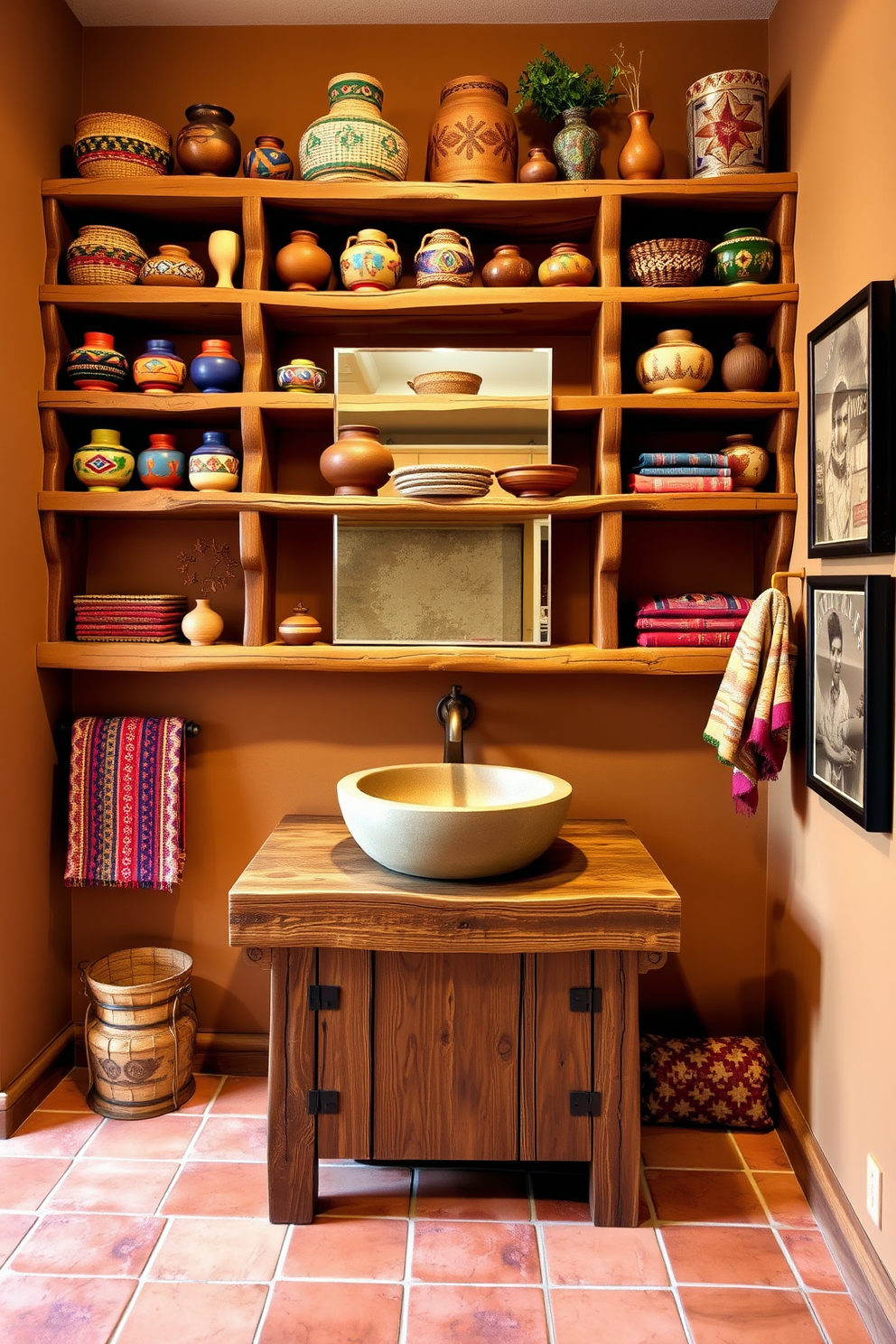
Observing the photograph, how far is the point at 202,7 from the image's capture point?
8.30ft

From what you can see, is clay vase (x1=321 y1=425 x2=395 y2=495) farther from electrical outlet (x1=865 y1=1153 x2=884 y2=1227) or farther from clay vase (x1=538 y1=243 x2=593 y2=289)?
electrical outlet (x1=865 y1=1153 x2=884 y2=1227)

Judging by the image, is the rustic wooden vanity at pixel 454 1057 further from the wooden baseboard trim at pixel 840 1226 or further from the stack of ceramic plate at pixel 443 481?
the stack of ceramic plate at pixel 443 481

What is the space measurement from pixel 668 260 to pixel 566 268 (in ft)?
0.81

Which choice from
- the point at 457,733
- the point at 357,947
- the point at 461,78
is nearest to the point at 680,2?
the point at 461,78

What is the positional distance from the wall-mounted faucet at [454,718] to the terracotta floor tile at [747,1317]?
1200 mm

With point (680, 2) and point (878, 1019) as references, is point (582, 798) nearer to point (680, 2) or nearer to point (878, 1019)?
point (878, 1019)

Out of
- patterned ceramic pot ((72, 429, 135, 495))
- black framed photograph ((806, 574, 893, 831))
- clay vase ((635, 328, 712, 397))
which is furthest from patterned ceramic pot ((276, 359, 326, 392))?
black framed photograph ((806, 574, 893, 831))

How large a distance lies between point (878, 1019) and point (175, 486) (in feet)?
6.52

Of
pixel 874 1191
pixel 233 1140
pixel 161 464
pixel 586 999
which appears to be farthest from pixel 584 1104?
pixel 161 464

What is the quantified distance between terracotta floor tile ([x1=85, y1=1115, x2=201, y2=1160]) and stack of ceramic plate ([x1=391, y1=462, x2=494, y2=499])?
63.7 inches

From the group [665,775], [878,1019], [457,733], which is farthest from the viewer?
[665,775]

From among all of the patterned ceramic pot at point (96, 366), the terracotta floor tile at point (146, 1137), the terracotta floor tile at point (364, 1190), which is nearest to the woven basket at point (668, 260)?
the patterned ceramic pot at point (96, 366)

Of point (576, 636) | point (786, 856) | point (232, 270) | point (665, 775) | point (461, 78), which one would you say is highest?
point (461, 78)

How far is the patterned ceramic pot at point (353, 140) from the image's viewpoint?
2.39 metres
